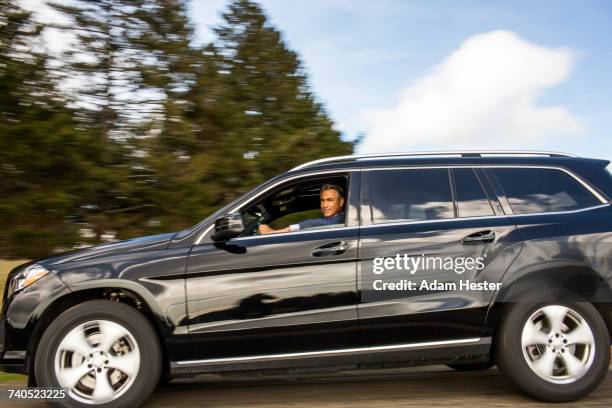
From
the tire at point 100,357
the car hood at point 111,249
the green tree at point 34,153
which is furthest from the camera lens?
the green tree at point 34,153

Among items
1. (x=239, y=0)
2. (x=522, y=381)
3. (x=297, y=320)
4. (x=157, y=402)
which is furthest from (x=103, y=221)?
(x=522, y=381)

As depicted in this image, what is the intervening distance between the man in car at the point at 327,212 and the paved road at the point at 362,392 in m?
1.26

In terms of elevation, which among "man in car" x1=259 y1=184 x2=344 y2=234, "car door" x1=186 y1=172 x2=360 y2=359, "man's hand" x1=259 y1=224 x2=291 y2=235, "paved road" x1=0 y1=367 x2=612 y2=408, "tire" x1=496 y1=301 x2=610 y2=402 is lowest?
"paved road" x1=0 y1=367 x2=612 y2=408

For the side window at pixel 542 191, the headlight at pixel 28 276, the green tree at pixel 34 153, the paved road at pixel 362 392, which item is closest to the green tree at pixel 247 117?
the green tree at pixel 34 153

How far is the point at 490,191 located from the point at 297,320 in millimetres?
1707

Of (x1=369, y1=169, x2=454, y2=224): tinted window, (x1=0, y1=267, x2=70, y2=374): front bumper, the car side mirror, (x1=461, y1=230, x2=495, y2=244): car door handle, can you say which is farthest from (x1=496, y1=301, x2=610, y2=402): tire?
(x1=0, y1=267, x2=70, y2=374): front bumper

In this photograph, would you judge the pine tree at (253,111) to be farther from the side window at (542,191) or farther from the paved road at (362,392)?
the side window at (542,191)

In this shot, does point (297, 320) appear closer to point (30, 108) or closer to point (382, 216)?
point (382, 216)

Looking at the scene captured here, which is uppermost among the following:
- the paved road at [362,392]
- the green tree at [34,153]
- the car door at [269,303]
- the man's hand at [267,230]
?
the green tree at [34,153]

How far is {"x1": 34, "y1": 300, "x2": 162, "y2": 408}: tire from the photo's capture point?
4.57 meters

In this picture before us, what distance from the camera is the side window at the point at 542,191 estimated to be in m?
5.04

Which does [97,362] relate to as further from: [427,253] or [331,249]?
[427,253]

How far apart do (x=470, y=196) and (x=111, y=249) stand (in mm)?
2601

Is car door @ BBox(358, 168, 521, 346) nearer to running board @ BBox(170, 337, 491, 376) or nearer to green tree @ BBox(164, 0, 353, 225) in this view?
running board @ BBox(170, 337, 491, 376)
